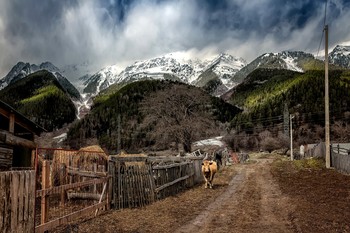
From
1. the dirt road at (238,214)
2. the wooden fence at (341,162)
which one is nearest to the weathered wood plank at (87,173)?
the dirt road at (238,214)

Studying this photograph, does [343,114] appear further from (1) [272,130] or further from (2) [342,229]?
(2) [342,229]

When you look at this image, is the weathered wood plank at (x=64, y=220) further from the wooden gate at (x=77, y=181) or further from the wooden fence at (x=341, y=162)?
the wooden fence at (x=341, y=162)

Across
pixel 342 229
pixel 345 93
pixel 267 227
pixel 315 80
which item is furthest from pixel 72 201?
pixel 315 80

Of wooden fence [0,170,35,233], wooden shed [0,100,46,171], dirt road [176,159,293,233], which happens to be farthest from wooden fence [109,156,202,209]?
wooden shed [0,100,46,171]

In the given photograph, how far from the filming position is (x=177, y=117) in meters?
42.1

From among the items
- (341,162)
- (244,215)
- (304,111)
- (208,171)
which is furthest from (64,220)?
(304,111)

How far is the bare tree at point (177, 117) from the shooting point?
4059cm

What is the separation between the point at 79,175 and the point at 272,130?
4484 inches

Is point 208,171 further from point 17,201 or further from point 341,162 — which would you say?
point 17,201

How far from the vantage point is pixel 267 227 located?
9.64m

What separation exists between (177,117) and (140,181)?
1127 inches

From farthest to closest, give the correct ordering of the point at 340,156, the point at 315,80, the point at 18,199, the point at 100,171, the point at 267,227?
the point at 315,80
the point at 340,156
the point at 100,171
the point at 267,227
the point at 18,199

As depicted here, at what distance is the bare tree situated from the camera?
1598 inches

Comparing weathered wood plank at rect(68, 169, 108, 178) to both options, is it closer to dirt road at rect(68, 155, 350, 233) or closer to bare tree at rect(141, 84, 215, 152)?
dirt road at rect(68, 155, 350, 233)
